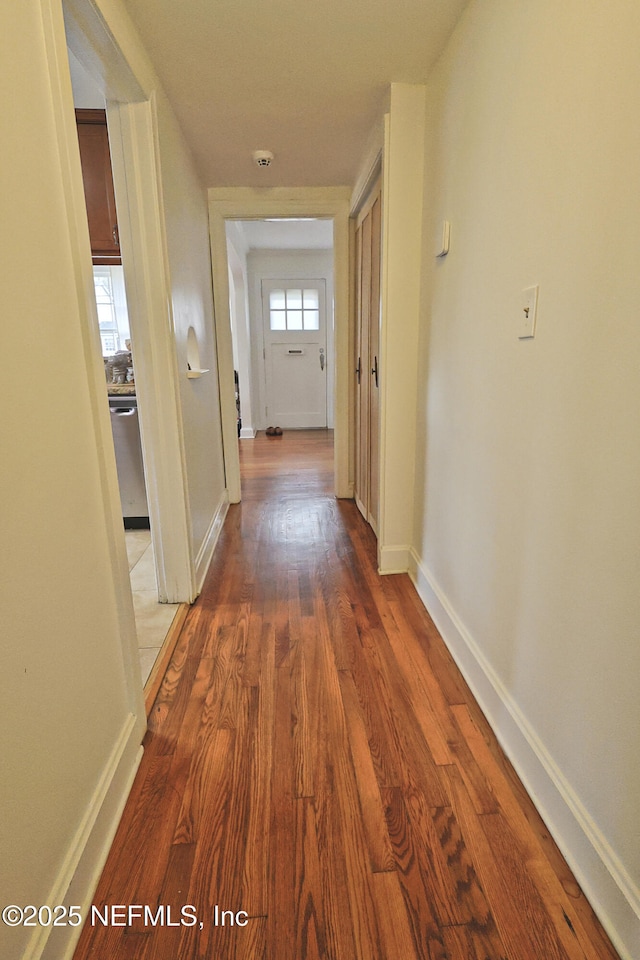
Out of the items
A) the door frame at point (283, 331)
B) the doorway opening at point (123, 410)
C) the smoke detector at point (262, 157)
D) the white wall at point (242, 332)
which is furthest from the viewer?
the door frame at point (283, 331)

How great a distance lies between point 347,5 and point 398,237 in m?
0.75

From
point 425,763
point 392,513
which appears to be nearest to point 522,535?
point 425,763

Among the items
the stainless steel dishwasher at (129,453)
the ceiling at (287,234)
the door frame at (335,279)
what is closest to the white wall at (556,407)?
the door frame at (335,279)

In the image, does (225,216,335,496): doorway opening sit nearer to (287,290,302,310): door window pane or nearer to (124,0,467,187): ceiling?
(287,290,302,310): door window pane

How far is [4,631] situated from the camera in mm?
716

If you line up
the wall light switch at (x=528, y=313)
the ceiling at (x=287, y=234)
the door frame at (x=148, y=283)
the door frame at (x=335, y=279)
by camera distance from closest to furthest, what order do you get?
the wall light switch at (x=528, y=313) → the door frame at (x=148, y=283) → the door frame at (x=335, y=279) → the ceiling at (x=287, y=234)

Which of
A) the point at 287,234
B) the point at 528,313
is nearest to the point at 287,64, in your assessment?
the point at 528,313

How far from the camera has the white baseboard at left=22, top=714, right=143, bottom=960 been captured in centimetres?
79

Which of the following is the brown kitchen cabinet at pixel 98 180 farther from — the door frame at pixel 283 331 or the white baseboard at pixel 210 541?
the door frame at pixel 283 331

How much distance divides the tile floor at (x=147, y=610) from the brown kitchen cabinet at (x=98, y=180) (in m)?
1.64

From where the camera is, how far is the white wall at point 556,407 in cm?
83

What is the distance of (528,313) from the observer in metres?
1.13

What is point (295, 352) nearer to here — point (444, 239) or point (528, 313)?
point (444, 239)

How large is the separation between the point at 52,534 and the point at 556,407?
107cm
